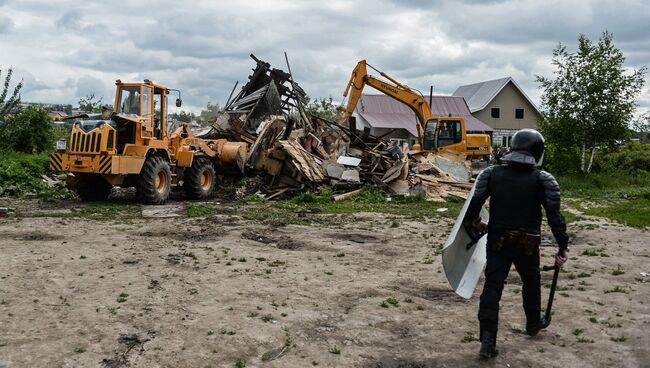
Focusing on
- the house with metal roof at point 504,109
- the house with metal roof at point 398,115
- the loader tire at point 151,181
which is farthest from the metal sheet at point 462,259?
the house with metal roof at point 504,109

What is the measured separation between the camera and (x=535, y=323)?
224 inches

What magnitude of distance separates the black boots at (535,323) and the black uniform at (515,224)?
29 cm

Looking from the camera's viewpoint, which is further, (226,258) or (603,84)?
(603,84)

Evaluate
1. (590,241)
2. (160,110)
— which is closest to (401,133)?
(160,110)

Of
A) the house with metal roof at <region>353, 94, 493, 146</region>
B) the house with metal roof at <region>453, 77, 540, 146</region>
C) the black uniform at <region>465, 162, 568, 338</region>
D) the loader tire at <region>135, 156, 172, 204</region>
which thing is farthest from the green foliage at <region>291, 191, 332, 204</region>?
the house with metal roof at <region>453, 77, 540, 146</region>

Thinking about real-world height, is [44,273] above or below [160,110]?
below

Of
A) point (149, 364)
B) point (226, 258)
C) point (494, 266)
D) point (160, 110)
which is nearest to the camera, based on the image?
point (149, 364)

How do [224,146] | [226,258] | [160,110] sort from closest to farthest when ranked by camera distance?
1. [226,258]
2. [160,110]
3. [224,146]

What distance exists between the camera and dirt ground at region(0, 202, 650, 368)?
17.3 ft

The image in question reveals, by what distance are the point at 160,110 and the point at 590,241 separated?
10470mm

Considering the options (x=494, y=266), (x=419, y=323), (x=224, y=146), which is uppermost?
(x=224, y=146)

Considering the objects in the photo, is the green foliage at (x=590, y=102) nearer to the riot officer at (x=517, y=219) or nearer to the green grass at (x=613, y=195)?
the green grass at (x=613, y=195)

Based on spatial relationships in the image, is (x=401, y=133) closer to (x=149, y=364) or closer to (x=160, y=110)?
(x=160, y=110)

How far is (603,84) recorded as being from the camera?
2361cm
